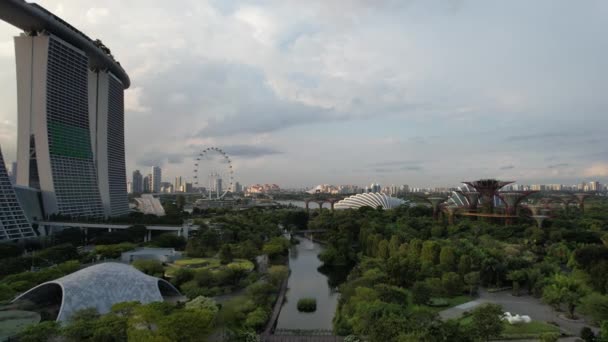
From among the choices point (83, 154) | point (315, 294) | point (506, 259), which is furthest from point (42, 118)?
point (506, 259)

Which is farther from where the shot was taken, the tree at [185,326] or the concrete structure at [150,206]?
the concrete structure at [150,206]

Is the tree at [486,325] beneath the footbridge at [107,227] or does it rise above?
beneath

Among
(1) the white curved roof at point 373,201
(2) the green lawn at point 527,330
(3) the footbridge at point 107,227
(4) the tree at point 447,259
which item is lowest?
(2) the green lawn at point 527,330

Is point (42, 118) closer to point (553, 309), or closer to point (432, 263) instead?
point (432, 263)

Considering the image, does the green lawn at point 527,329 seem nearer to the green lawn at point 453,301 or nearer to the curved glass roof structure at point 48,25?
the green lawn at point 453,301

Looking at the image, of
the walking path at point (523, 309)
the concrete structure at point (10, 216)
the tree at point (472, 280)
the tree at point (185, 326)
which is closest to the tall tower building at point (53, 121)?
the concrete structure at point (10, 216)

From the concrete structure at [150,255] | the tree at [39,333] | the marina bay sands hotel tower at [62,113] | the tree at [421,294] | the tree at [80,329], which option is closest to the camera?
the tree at [39,333]

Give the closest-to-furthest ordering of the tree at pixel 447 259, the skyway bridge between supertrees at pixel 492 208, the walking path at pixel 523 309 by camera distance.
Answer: the walking path at pixel 523 309
the tree at pixel 447 259
the skyway bridge between supertrees at pixel 492 208
